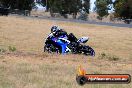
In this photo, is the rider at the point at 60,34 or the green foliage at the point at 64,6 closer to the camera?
the rider at the point at 60,34

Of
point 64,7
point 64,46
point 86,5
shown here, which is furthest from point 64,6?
point 64,46

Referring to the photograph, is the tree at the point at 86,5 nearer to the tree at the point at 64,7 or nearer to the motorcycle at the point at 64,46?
the tree at the point at 64,7

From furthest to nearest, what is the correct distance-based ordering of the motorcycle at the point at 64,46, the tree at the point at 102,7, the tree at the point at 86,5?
the tree at the point at 86,5 < the tree at the point at 102,7 < the motorcycle at the point at 64,46

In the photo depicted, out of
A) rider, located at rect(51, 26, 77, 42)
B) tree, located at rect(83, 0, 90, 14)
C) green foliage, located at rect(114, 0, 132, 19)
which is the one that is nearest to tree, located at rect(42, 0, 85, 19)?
green foliage, located at rect(114, 0, 132, 19)

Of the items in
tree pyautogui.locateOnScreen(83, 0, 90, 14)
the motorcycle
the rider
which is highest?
A: the rider

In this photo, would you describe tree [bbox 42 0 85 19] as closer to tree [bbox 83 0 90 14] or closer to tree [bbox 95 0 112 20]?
tree [bbox 95 0 112 20]

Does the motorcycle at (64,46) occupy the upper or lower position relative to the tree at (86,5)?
upper

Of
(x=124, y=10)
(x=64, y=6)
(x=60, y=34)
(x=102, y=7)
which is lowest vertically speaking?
(x=102, y=7)

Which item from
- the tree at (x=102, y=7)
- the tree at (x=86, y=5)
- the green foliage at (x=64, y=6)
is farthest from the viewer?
the tree at (x=86, y=5)

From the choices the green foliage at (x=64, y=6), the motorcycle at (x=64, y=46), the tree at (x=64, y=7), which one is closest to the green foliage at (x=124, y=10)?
the tree at (x=64, y=7)

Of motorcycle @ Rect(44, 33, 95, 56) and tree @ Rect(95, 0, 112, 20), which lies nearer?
motorcycle @ Rect(44, 33, 95, 56)

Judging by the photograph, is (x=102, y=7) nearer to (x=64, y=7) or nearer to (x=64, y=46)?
(x=64, y=7)

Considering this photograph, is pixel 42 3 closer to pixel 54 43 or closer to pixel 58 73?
pixel 54 43

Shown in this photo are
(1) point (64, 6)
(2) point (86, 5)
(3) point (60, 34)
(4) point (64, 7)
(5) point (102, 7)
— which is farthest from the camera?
(2) point (86, 5)
